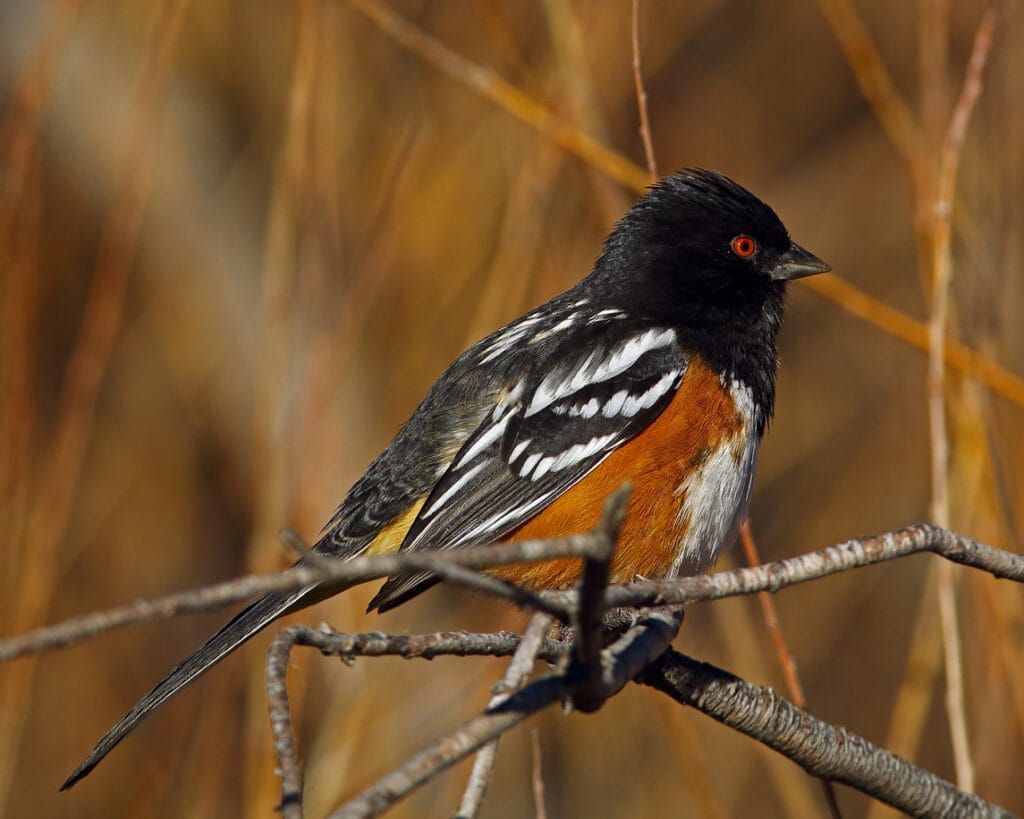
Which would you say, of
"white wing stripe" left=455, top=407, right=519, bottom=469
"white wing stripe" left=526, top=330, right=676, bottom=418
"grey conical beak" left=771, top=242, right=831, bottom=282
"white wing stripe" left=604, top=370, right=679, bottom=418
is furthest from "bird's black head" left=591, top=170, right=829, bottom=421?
"white wing stripe" left=455, top=407, right=519, bottom=469

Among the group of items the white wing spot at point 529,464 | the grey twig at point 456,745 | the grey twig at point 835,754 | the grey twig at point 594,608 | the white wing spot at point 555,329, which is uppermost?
the white wing spot at point 555,329

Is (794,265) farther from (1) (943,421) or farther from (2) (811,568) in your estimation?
(2) (811,568)

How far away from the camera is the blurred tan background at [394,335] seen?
10.2 ft

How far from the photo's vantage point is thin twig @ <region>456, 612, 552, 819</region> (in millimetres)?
1344

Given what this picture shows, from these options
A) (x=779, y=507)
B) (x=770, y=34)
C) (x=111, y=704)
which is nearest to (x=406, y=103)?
(x=770, y=34)

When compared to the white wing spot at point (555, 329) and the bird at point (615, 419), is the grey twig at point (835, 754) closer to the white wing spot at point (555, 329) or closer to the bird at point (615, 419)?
the bird at point (615, 419)

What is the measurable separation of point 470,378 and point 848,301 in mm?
1067

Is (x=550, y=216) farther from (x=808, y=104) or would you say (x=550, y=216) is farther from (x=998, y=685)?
(x=808, y=104)

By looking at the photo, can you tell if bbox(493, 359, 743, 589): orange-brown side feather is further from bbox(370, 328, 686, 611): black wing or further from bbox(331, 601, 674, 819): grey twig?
bbox(331, 601, 674, 819): grey twig

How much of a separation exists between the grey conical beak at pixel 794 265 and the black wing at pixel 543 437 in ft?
1.38

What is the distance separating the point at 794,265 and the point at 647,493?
0.94m

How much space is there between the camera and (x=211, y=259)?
5512 millimetres

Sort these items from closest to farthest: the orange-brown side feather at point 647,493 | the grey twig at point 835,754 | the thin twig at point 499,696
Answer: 1. the thin twig at point 499,696
2. the grey twig at point 835,754
3. the orange-brown side feather at point 647,493

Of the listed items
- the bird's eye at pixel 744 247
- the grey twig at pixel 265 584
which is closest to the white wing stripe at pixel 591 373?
the bird's eye at pixel 744 247
